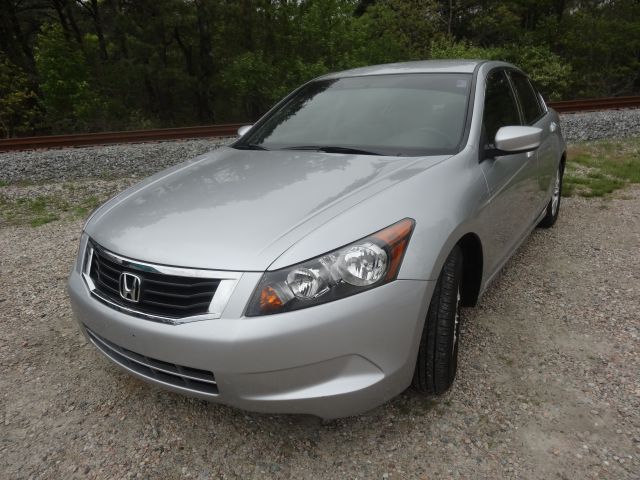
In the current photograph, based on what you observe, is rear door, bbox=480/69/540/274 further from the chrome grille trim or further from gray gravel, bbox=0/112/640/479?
the chrome grille trim

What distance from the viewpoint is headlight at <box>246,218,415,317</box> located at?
1.59 m

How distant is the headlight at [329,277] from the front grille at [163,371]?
1.12 ft

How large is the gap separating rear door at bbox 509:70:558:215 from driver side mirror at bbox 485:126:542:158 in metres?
0.85

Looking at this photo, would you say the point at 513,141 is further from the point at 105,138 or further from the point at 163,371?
the point at 105,138

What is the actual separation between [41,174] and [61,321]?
496cm

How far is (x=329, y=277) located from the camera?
1620 mm

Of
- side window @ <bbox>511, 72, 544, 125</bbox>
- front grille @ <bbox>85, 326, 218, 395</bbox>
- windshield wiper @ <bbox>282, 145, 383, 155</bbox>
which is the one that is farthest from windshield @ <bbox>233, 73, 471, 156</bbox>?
front grille @ <bbox>85, 326, 218, 395</bbox>

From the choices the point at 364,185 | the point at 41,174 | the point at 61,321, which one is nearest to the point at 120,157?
the point at 41,174

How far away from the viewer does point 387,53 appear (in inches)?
614

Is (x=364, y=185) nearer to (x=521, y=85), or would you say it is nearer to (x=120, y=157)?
(x=521, y=85)

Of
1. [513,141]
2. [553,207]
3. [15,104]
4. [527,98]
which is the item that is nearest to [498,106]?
[513,141]

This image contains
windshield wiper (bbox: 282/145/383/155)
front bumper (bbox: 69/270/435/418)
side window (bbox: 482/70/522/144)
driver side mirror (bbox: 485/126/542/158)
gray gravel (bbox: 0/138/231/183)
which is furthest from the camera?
gray gravel (bbox: 0/138/231/183)

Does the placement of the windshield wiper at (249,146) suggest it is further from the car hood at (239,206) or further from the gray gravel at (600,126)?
the gray gravel at (600,126)

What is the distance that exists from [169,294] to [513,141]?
1.79 meters
